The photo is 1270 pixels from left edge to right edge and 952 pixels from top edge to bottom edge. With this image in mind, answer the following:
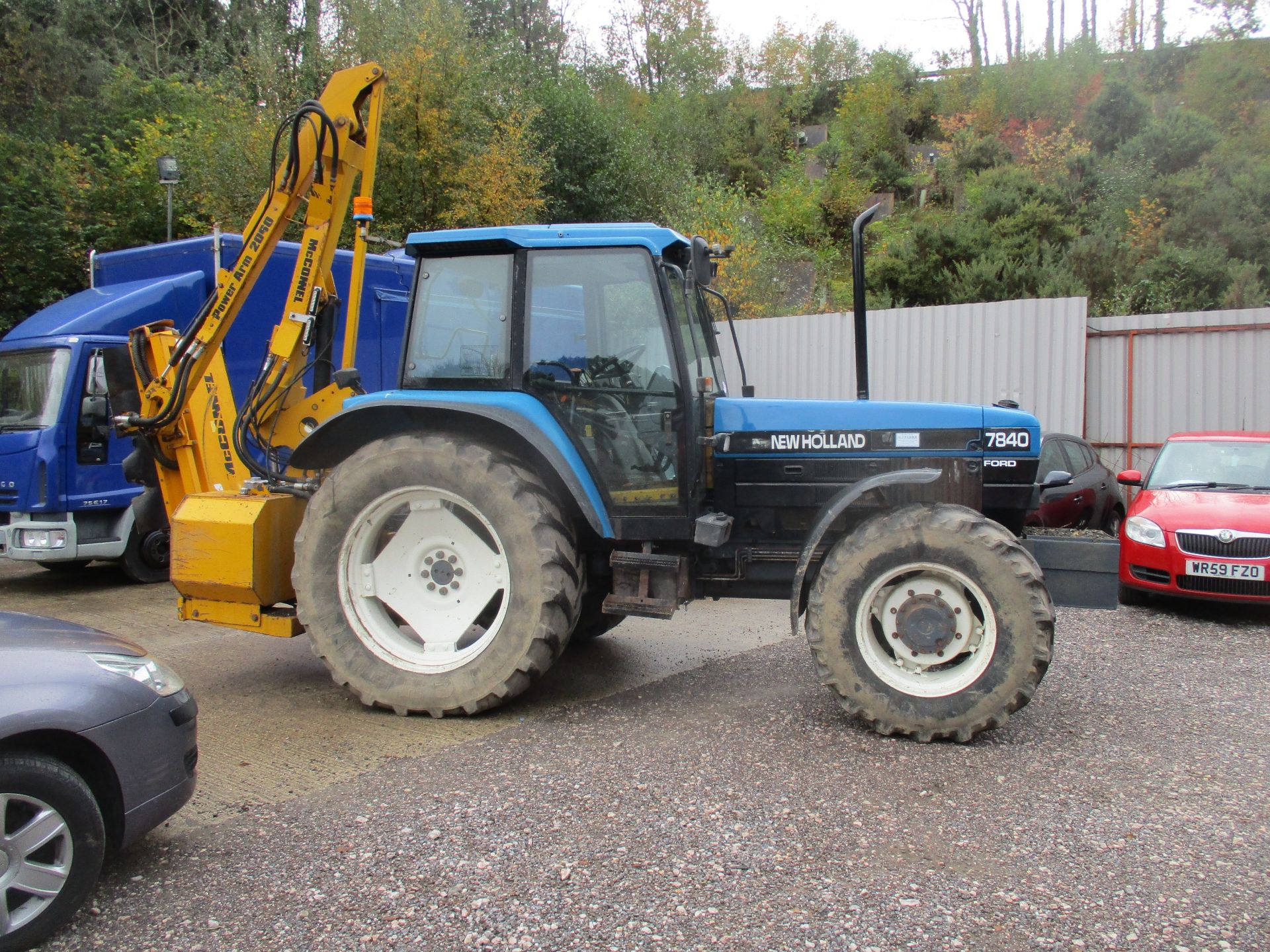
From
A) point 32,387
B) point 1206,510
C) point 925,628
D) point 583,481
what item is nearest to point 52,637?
point 583,481

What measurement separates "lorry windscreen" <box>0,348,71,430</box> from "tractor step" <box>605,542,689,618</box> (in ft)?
20.1

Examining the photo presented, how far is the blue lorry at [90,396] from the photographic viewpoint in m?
8.30

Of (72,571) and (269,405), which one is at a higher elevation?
(269,405)

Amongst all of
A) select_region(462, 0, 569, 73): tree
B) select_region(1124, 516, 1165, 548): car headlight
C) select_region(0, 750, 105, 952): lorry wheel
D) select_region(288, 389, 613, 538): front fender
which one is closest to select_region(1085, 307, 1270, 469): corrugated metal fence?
select_region(1124, 516, 1165, 548): car headlight

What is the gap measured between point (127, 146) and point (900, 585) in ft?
67.7

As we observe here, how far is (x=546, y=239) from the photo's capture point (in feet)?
16.1

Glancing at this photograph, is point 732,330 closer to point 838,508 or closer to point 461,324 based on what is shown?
point 838,508

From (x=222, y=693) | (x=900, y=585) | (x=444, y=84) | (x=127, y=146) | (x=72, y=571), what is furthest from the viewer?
(x=127, y=146)

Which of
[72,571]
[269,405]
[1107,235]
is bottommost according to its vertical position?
[72,571]

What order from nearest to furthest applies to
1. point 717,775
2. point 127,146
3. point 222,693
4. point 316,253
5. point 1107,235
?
point 717,775
point 222,693
point 316,253
point 1107,235
point 127,146

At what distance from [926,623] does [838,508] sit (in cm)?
67

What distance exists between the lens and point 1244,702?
5.20 meters

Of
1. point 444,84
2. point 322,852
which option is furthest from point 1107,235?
point 322,852

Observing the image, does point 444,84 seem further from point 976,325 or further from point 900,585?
point 900,585
